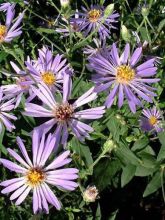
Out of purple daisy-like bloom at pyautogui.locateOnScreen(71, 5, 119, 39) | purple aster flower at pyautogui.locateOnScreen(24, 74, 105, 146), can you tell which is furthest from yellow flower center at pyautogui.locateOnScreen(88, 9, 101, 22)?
purple aster flower at pyautogui.locateOnScreen(24, 74, 105, 146)

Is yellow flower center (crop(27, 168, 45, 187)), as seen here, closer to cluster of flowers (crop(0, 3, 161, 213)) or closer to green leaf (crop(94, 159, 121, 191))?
cluster of flowers (crop(0, 3, 161, 213))

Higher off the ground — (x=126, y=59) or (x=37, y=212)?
(x=126, y=59)

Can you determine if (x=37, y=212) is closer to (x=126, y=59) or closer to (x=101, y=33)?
(x=126, y=59)

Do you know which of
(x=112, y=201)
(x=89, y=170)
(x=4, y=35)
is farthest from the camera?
(x=112, y=201)

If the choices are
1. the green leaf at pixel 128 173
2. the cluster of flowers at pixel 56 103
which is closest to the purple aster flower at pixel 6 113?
the cluster of flowers at pixel 56 103

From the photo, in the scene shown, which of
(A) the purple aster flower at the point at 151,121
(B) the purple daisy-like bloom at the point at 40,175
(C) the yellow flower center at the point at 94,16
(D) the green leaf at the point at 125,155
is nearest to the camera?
(B) the purple daisy-like bloom at the point at 40,175

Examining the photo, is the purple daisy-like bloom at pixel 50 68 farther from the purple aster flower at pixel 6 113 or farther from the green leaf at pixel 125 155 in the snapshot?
the green leaf at pixel 125 155

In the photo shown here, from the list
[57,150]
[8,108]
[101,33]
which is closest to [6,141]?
[8,108]
